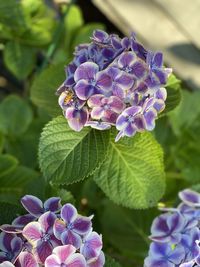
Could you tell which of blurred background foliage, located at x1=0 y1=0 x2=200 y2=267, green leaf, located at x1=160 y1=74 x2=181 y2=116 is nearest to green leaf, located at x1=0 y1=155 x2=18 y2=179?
blurred background foliage, located at x1=0 y1=0 x2=200 y2=267

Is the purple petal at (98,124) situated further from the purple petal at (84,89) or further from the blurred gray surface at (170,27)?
the blurred gray surface at (170,27)

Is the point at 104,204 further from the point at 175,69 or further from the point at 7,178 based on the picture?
the point at 175,69

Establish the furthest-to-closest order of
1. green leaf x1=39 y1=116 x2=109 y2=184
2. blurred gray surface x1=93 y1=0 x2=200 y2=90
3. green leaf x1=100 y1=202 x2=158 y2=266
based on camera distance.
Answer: blurred gray surface x1=93 y1=0 x2=200 y2=90
green leaf x1=100 y1=202 x2=158 y2=266
green leaf x1=39 y1=116 x2=109 y2=184

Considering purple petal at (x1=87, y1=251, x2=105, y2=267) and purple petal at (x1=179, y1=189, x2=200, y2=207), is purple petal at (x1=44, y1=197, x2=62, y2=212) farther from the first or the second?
purple petal at (x1=179, y1=189, x2=200, y2=207)

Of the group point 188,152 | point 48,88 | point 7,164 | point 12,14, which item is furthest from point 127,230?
point 12,14

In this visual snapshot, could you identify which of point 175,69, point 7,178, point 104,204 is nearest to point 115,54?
point 7,178

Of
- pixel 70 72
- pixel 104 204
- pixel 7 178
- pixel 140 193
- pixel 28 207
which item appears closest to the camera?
pixel 28 207
